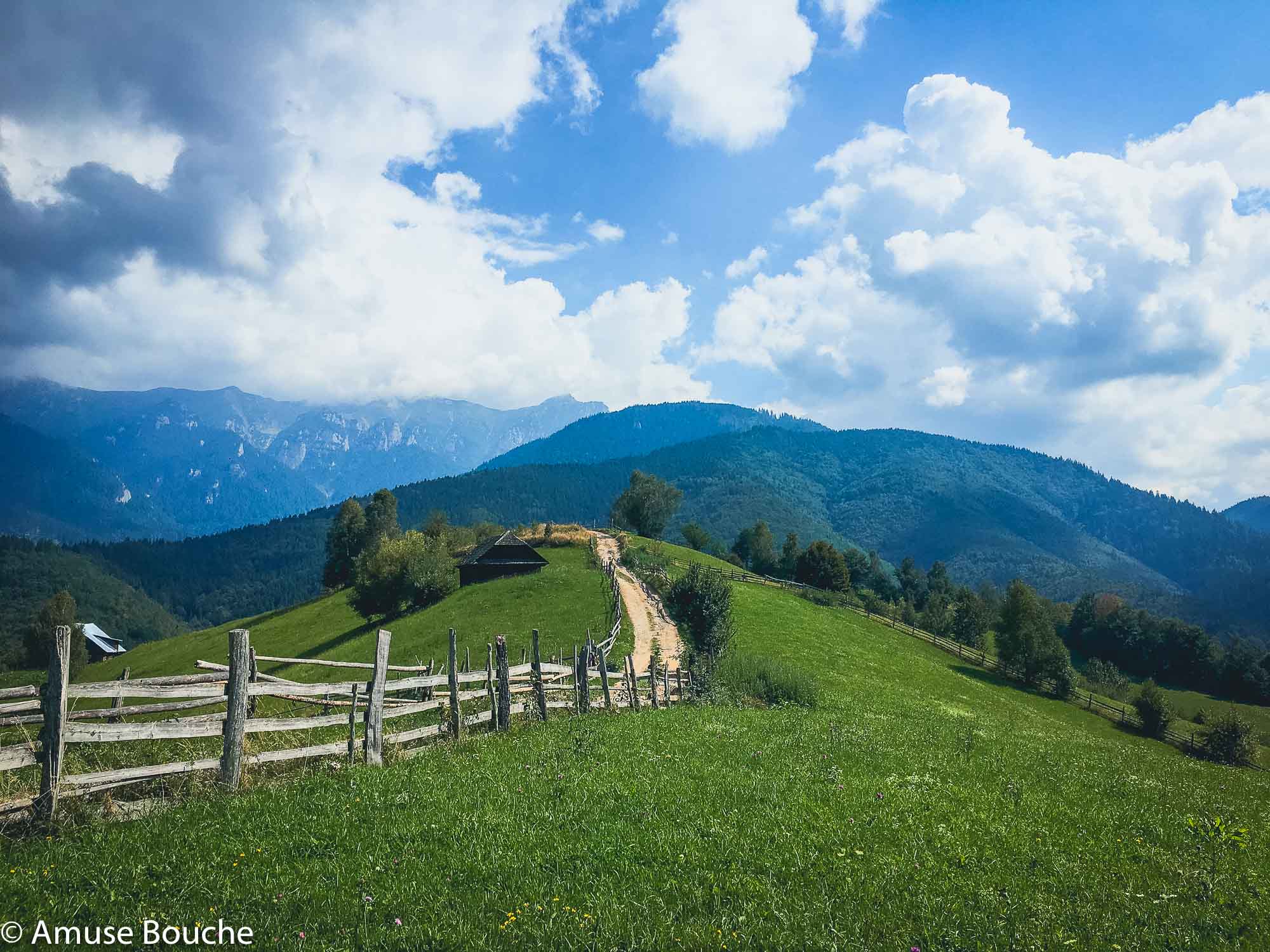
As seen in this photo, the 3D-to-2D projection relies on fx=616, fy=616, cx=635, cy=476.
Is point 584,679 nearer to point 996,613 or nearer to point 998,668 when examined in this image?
point 998,668

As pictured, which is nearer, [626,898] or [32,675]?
[626,898]

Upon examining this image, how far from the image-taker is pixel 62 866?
711cm

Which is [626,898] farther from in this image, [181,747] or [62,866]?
A: [181,747]

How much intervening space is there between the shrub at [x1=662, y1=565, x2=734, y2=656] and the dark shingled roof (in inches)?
1281

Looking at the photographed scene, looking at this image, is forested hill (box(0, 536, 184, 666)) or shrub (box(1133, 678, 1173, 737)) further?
forested hill (box(0, 536, 184, 666))

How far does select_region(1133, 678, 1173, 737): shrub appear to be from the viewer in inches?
2071

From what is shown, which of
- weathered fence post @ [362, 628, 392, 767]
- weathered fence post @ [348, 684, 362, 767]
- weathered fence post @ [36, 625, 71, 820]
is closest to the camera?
weathered fence post @ [36, 625, 71, 820]

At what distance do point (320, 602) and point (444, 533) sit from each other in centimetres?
1858

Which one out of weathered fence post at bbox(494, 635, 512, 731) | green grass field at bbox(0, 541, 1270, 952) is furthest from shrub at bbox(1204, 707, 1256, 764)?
weathered fence post at bbox(494, 635, 512, 731)

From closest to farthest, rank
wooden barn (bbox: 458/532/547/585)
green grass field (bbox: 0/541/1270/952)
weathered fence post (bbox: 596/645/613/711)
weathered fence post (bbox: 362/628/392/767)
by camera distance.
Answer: green grass field (bbox: 0/541/1270/952), weathered fence post (bbox: 362/628/392/767), weathered fence post (bbox: 596/645/613/711), wooden barn (bbox: 458/532/547/585)

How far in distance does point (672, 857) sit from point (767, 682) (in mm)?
20867

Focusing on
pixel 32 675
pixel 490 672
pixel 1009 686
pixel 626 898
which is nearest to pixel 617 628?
pixel 490 672

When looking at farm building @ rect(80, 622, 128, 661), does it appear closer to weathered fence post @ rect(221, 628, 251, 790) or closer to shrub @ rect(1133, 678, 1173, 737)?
weathered fence post @ rect(221, 628, 251, 790)

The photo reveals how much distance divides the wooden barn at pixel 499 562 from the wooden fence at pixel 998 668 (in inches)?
610
